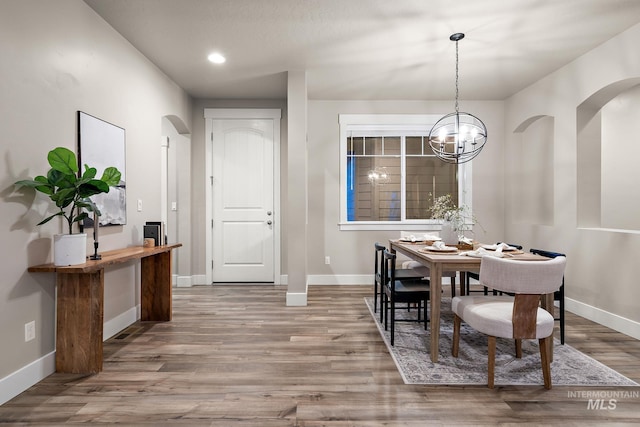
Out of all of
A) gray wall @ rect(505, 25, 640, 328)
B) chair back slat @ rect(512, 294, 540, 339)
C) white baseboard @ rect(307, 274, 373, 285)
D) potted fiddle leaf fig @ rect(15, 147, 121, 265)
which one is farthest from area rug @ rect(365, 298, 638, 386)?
potted fiddle leaf fig @ rect(15, 147, 121, 265)

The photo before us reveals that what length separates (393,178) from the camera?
17.0 feet

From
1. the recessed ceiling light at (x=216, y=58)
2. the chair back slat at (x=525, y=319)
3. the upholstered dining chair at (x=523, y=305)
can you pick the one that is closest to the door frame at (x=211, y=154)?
the recessed ceiling light at (x=216, y=58)

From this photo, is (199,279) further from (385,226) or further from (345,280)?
(385,226)

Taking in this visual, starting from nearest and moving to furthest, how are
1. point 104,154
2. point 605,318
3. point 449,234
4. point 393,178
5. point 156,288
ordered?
point 104,154, point 449,234, point 605,318, point 156,288, point 393,178

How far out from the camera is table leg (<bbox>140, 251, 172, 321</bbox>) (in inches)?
134

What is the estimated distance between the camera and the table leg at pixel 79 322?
2.26 m

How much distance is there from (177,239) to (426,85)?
4111 millimetres

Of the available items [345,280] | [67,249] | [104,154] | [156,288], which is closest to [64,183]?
[67,249]

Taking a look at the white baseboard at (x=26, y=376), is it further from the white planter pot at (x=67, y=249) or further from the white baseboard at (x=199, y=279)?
the white baseboard at (x=199, y=279)

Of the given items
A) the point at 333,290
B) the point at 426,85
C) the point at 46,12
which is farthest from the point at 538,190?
the point at 46,12

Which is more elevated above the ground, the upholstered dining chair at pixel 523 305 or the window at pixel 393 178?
the window at pixel 393 178

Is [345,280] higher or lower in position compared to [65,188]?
lower

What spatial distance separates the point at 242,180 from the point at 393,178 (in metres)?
2.29

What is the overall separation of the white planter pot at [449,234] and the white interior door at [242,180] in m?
2.64
